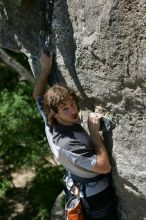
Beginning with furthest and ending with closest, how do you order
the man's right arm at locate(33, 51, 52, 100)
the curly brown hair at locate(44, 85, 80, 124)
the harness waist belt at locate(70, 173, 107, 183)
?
the man's right arm at locate(33, 51, 52, 100) < the harness waist belt at locate(70, 173, 107, 183) < the curly brown hair at locate(44, 85, 80, 124)

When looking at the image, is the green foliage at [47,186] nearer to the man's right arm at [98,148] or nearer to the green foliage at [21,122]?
the green foliage at [21,122]

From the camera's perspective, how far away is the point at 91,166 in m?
3.23

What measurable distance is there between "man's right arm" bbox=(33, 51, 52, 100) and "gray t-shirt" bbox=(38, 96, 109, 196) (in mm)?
385

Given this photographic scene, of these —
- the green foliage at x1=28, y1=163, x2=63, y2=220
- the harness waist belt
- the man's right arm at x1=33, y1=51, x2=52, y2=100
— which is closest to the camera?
the harness waist belt

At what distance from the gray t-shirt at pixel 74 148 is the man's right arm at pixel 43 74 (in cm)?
38

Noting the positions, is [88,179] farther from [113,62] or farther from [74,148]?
[113,62]

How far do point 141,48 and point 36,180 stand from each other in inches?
182

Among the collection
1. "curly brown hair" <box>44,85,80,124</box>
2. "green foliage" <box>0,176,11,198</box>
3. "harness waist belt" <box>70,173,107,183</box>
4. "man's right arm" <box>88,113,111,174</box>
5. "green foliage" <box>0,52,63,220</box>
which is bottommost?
"green foliage" <box>0,176,11,198</box>

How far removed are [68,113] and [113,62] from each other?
48cm

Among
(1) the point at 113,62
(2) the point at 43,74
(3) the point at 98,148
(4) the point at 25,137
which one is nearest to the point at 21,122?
(4) the point at 25,137

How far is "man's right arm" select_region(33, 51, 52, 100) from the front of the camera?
354 cm

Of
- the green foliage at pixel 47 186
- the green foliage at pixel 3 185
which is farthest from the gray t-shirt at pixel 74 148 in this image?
the green foliage at pixel 3 185

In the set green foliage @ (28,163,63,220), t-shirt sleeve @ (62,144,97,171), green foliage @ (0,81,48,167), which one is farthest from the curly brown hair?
green foliage @ (28,163,63,220)

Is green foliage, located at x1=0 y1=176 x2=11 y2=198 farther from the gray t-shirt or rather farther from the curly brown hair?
the curly brown hair
